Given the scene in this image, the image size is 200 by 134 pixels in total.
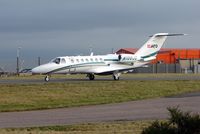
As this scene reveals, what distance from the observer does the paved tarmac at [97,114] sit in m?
18.9

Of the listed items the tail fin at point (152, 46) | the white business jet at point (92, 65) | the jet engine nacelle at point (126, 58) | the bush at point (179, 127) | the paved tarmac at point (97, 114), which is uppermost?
the tail fin at point (152, 46)

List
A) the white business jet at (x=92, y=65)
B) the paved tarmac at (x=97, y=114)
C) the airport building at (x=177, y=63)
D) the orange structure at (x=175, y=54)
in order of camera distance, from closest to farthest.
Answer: the paved tarmac at (x=97, y=114) → the white business jet at (x=92, y=65) → the airport building at (x=177, y=63) → the orange structure at (x=175, y=54)

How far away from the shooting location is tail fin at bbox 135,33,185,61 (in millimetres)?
54688

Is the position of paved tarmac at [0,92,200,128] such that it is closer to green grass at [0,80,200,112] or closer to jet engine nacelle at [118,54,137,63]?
green grass at [0,80,200,112]

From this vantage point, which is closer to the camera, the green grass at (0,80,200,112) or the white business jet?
the green grass at (0,80,200,112)

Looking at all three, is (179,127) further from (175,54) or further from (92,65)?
(175,54)

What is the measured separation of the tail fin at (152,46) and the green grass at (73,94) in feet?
60.9

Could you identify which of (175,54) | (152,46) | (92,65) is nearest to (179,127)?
(92,65)

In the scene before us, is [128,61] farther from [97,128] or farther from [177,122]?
[177,122]

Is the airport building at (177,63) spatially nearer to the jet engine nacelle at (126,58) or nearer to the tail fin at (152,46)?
the tail fin at (152,46)

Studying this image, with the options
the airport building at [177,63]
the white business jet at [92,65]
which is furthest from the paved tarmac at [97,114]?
the airport building at [177,63]

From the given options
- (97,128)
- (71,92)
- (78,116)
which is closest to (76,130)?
(97,128)

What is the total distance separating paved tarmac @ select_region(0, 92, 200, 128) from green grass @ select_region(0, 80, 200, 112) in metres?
1.90

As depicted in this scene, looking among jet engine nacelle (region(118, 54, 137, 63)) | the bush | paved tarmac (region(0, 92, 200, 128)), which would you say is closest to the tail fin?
jet engine nacelle (region(118, 54, 137, 63))
